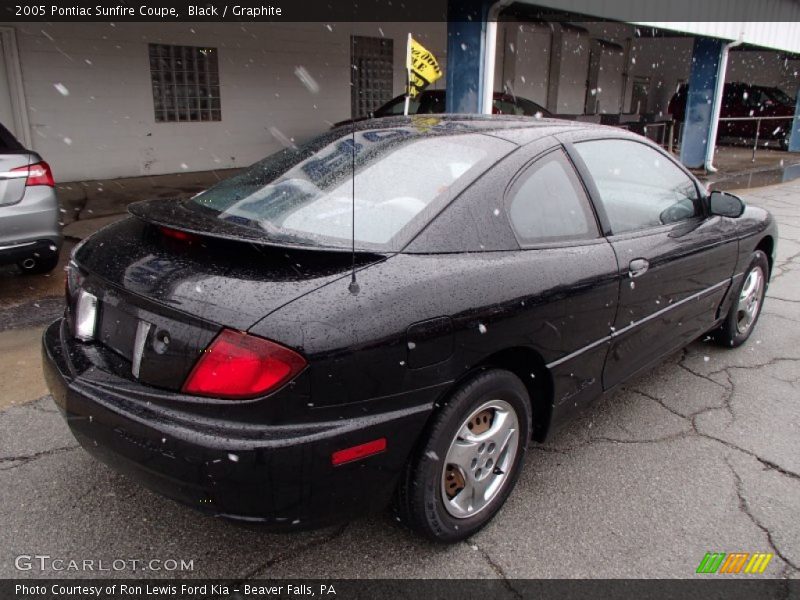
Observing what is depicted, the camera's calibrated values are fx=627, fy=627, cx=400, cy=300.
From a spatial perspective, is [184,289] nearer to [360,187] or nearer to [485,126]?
[360,187]

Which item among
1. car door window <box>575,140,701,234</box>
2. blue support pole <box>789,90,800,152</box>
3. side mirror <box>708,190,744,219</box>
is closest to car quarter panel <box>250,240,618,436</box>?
car door window <box>575,140,701,234</box>

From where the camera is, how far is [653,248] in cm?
298

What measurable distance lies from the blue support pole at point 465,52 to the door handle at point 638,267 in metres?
4.97

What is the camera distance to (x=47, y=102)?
9531mm

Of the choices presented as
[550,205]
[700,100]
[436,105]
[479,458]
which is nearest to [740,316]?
[550,205]

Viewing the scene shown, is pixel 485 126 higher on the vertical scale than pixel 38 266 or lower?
higher

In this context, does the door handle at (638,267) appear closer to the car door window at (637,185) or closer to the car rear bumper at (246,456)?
the car door window at (637,185)

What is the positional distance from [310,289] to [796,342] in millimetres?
4076

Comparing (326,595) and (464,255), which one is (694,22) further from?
(326,595)

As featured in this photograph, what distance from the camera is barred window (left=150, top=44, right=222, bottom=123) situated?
35.4 feet

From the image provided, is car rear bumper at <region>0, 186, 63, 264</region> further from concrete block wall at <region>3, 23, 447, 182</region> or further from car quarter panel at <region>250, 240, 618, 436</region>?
concrete block wall at <region>3, 23, 447, 182</region>

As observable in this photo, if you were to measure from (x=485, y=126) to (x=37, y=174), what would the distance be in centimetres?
362

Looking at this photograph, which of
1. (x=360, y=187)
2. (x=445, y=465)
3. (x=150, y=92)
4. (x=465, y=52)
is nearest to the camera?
(x=445, y=465)

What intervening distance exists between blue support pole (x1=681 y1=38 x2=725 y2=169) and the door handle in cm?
1222
